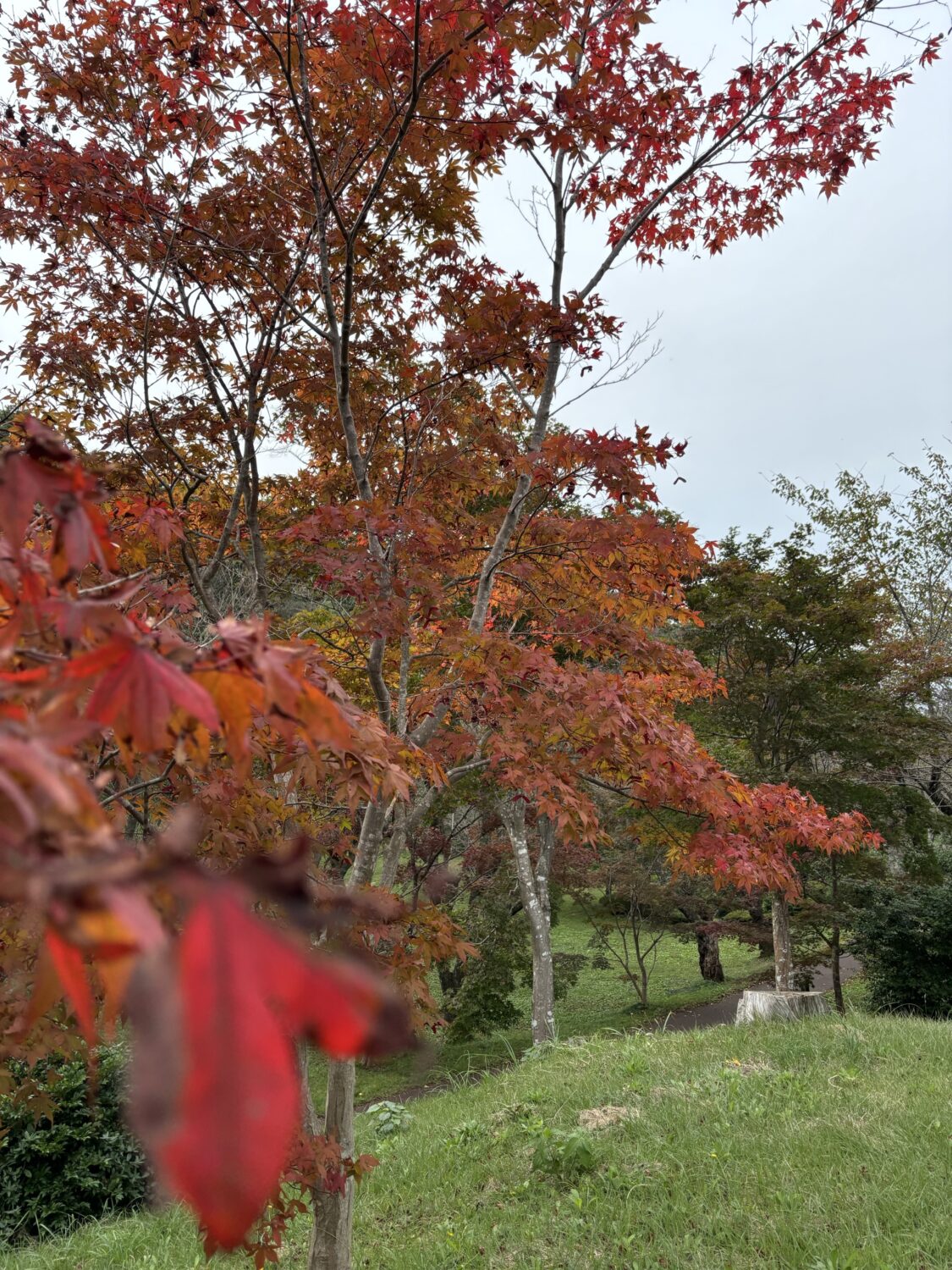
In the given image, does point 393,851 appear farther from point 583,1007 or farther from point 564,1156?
point 583,1007

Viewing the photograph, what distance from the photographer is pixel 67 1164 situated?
577cm

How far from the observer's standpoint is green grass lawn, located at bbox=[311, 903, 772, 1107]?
1045 centimetres

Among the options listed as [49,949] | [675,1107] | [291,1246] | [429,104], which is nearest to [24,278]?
[429,104]

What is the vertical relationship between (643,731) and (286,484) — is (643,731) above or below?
below

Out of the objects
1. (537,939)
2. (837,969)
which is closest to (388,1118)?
(537,939)

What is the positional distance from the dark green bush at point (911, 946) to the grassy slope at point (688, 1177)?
3964 mm

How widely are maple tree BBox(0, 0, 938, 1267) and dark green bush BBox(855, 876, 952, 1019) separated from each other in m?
5.92

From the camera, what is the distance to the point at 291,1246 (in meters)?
4.47

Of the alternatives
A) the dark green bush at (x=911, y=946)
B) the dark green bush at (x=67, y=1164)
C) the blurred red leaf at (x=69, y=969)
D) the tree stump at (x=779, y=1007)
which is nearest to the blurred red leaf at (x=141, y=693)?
the blurred red leaf at (x=69, y=969)

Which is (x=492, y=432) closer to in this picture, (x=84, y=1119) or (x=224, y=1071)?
(x=224, y=1071)

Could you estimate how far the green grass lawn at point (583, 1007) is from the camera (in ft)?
34.3

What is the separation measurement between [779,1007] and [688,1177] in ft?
12.5

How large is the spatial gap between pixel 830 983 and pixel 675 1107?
1159cm

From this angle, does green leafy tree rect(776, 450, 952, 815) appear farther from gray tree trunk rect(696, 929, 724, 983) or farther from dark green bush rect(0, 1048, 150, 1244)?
dark green bush rect(0, 1048, 150, 1244)
